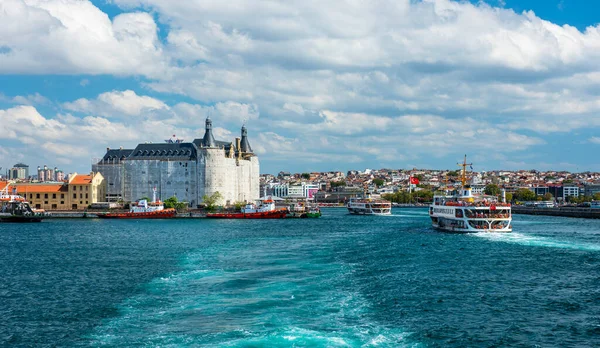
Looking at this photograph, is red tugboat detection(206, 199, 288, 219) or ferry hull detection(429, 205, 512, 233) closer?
ferry hull detection(429, 205, 512, 233)

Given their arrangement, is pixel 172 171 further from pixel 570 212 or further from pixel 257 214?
pixel 570 212

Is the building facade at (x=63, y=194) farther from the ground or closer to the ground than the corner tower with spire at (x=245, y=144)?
closer to the ground

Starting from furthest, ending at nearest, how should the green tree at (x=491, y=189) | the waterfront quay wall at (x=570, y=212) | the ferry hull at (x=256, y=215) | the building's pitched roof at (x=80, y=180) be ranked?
the green tree at (x=491, y=189) → the building's pitched roof at (x=80, y=180) → the waterfront quay wall at (x=570, y=212) → the ferry hull at (x=256, y=215)

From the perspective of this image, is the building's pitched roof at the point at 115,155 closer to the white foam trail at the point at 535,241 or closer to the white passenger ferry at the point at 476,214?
the white passenger ferry at the point at 476,214

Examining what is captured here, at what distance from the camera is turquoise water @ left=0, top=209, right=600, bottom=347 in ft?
68.2

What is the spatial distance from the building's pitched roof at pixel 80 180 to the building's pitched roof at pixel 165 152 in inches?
345

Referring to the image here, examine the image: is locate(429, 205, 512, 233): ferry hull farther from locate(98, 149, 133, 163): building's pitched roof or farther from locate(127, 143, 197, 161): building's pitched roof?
locate(98, 149, 133, 163): building's pitched roof

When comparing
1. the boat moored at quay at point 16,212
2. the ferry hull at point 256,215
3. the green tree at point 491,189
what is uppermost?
the green tree at point 491,189

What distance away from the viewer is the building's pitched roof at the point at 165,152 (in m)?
124

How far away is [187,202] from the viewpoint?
396 feet

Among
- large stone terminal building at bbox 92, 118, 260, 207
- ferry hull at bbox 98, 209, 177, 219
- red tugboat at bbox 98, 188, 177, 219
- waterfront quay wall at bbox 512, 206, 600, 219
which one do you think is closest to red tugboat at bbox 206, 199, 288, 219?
ferry hull at bbox 98, 209, 177, 219

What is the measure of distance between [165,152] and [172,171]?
4.99m

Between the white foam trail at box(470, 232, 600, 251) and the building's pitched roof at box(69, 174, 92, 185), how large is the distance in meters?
84.0

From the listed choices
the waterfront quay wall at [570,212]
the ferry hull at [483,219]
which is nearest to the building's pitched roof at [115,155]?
the waterfront quay wall at [570,212]
